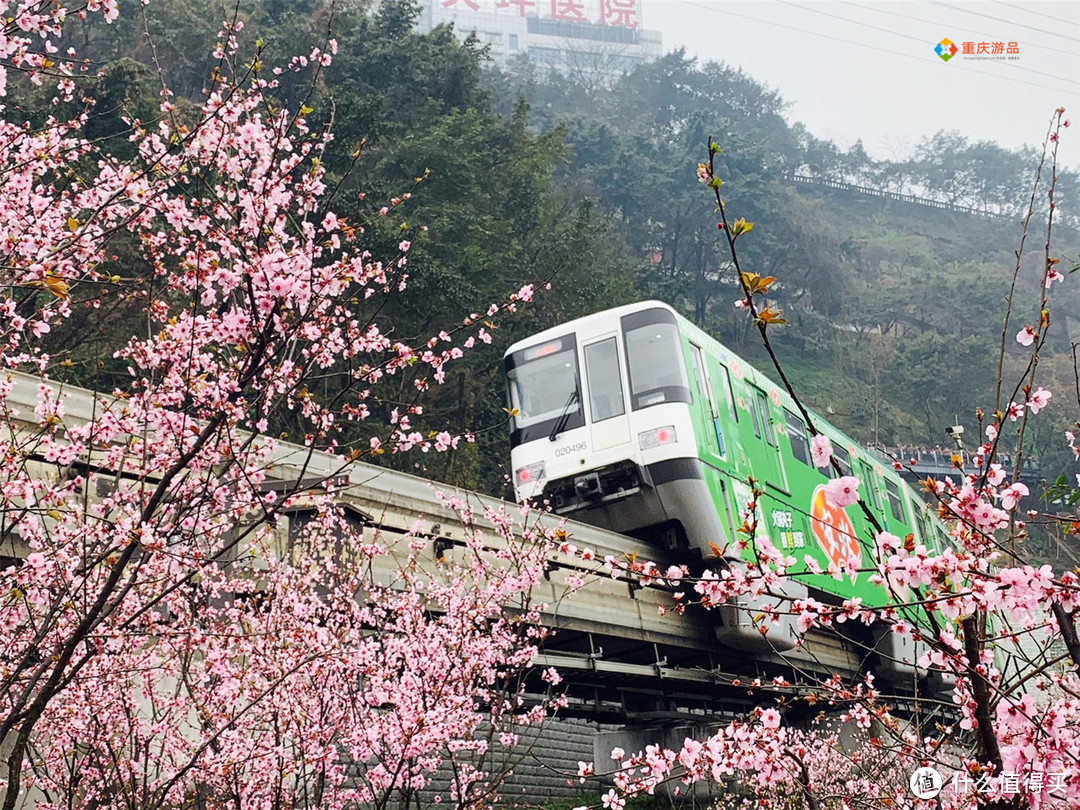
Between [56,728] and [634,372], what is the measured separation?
258 inches

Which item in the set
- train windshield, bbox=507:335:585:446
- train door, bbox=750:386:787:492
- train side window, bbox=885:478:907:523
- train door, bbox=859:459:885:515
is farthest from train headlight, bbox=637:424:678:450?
train side window, bbox=885:478:907:523

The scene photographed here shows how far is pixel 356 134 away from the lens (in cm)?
2220

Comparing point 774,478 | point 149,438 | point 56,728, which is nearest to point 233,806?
point 56,728

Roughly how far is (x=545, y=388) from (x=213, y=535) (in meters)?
6.01

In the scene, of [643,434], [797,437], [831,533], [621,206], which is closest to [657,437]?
[643,434]

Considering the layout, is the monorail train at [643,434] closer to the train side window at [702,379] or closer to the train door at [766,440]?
the train side window at [702,379]

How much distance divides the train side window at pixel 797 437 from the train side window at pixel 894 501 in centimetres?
345

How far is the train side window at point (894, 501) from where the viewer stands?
16.3 meters

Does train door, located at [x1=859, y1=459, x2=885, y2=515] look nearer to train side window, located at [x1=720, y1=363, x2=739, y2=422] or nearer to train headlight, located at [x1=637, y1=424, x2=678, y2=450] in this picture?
train side window, located at [x1=720, y1=363, x2=739, y2=422]

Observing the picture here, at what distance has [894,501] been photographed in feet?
54.3

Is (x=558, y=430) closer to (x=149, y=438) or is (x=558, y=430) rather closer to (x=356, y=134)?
(x=149, y=438)

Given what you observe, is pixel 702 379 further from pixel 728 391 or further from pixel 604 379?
pixel 604 379

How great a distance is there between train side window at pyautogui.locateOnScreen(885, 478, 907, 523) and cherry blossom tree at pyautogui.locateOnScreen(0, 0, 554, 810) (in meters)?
9.79

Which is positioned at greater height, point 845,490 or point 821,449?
point 821,449
